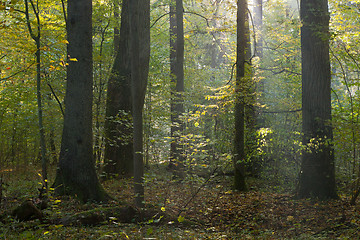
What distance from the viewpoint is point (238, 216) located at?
727 centimetres

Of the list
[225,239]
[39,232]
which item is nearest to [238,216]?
[225,239]

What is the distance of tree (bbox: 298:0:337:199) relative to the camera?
309 inches

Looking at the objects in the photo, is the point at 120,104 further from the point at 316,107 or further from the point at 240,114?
the point at 316,107

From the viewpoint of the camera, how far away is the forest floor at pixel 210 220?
4910mm

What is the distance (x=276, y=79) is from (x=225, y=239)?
1389 cm

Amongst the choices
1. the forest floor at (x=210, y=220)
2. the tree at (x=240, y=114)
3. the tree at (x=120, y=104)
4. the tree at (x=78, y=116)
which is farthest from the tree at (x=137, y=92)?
the tree at (x=120, y=104)

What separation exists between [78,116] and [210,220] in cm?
385

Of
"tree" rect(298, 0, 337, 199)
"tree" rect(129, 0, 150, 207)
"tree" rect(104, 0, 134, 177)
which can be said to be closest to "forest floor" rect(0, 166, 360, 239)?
"tree" rect(129, 0, 150, 207)

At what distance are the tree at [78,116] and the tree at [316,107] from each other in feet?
17.0

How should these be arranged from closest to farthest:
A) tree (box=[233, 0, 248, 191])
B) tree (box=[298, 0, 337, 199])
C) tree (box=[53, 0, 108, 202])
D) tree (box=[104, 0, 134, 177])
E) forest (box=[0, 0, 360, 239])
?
forest (box=[0, 0, 360, 239]) < tree (box=[53, 0, 108, 202]) < tree (box=[298, 0, 337, 199]) < tree (box=[233, 0, 248, 191]) < tree (box=[104, 0, 134, 177])

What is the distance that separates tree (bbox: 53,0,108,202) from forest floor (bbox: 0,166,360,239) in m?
0.54

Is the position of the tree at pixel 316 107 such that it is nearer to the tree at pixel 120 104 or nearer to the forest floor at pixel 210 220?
the forest floor at pixel 210 220

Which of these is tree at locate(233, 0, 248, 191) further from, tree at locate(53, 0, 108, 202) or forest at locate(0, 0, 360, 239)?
tree at locate(53, 0, 108, 202)

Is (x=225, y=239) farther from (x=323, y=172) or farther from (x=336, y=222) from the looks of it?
(x=323, y=172)
